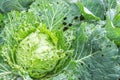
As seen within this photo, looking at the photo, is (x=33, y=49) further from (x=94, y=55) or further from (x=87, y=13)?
(x=87, y=13)

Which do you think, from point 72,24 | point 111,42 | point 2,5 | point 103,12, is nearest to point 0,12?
point 2,5

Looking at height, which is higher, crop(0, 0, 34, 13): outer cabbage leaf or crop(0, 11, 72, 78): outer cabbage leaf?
crop(0, 0, 34, 13): outer cabbage leaf

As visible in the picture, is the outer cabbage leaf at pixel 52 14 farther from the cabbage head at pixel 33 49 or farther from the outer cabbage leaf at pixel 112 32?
the outer cabbage leaf at pixel 112 32

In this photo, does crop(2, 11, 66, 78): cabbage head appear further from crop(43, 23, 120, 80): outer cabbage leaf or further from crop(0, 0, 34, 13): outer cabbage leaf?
crop(0, 0, 34, 13): outer cabbage leaf

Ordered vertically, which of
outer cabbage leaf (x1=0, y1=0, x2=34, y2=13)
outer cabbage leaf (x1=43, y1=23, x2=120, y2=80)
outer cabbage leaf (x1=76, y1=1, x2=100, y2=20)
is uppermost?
outer cabbage leaf (x1=0, y1=0, x2=34, y2=13)

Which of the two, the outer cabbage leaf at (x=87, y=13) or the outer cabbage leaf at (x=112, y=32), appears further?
the outer cabbage leaf at (x=87, y=13)

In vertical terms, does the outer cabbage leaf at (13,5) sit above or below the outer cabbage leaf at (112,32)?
above

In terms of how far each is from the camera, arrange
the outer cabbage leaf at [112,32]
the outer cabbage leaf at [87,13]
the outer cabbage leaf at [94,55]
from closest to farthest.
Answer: the outer cabbage leaf at [94,55] < the outer cabbage leaf at [112,32] < the outer cabbage leaf at [87,13]

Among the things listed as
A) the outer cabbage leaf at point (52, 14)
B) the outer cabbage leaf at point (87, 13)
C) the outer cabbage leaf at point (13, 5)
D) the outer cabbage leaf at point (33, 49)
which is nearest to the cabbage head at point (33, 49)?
the outer cabbage leaf at point (33, 49)

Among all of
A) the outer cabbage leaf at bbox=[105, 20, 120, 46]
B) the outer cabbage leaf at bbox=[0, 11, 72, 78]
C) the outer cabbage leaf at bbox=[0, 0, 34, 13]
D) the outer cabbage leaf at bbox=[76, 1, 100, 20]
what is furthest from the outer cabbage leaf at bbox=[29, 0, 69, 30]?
the outer cabbage leaf at bbox=[0, 0, 34, 13]

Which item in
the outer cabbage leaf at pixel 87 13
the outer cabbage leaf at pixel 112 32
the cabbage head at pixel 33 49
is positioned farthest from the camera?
the outer cabbage leaf at pixel 87 13

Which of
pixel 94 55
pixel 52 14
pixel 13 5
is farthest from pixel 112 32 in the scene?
pixel 13 5

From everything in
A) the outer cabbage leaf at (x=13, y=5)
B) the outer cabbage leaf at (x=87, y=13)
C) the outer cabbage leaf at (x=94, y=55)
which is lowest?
the outer cabbage leaf at (x=94, y=55)
